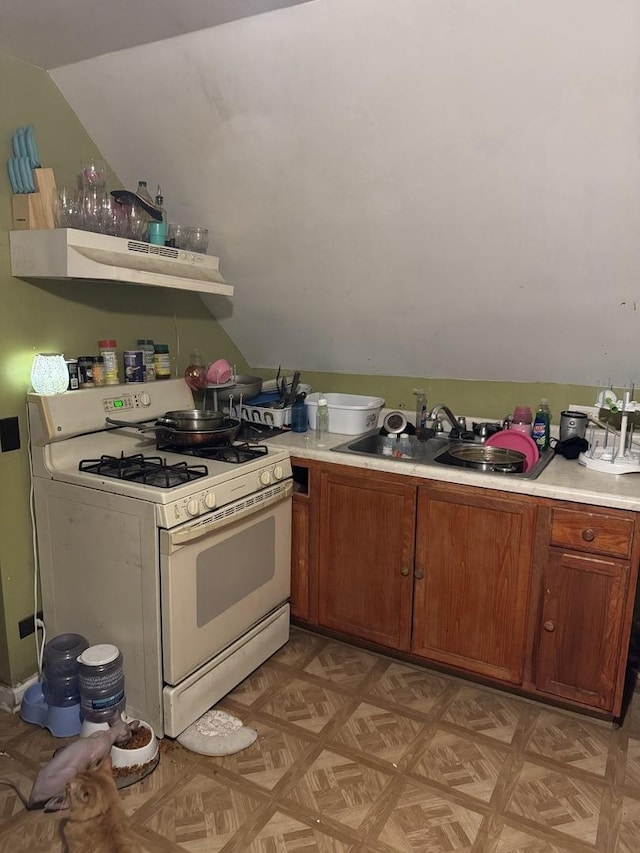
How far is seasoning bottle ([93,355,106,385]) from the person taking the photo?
235 cm

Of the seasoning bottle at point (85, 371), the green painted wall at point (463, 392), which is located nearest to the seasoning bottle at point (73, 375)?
the seasoning bottle at point (85, 371)

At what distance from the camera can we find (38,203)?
6.70 feet

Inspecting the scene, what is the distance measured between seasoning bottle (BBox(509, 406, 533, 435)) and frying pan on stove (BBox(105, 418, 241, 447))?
4.05 feet

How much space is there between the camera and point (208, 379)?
2791 mm

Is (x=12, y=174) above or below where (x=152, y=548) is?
above

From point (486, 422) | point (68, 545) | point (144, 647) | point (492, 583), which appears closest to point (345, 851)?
point (144, 647)

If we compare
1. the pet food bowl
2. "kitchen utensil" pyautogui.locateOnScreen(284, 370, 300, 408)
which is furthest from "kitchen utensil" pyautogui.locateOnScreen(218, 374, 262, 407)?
the pet food bowl

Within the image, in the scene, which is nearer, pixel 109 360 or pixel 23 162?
pixel 23 162

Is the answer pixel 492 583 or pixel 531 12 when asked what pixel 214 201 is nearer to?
pixel 531 12

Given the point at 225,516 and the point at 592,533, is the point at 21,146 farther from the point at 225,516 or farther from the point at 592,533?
the point at 592,533

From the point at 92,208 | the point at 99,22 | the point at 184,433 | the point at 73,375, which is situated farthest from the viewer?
the point at 184,433

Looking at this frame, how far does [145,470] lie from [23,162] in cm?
113

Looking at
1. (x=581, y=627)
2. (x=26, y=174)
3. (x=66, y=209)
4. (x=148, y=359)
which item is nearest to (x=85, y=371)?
(x=148, y=359)

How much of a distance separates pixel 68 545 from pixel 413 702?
142 centimetres
